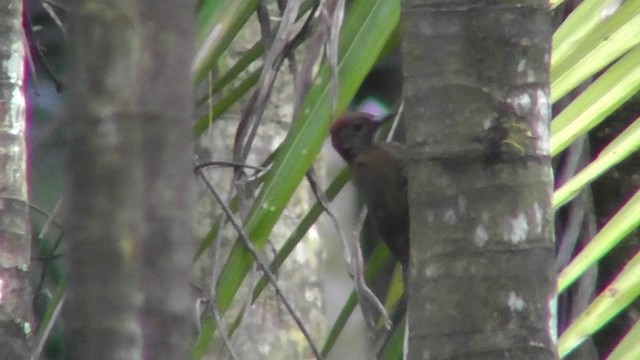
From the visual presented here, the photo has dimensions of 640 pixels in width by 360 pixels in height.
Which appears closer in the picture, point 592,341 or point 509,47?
point 509,47

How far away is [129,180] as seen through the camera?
3.25 feet

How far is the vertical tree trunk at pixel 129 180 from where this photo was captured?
97 cm

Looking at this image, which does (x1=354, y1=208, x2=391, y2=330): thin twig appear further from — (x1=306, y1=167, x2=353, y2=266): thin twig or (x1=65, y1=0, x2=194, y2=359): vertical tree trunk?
(x1=65, y1=0, x2=194, y2=359): vertical tree trunk

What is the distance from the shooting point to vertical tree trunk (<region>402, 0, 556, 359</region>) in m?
1.67

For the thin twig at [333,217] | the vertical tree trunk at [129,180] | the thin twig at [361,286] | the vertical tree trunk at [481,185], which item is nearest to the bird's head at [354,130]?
the thin twig at [333,217]

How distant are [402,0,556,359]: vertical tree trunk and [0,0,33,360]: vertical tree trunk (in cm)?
115

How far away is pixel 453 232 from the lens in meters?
1.71

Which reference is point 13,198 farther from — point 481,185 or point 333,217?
point 481,185

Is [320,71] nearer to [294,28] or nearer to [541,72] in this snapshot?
[294,28]

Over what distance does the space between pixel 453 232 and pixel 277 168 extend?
0.76 m

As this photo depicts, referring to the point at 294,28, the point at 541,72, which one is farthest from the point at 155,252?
the point at 294,28

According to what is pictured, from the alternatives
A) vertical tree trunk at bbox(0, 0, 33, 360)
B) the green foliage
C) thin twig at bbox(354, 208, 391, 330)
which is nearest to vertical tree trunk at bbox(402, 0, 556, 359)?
the green foliage

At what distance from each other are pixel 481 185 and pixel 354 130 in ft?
7.36

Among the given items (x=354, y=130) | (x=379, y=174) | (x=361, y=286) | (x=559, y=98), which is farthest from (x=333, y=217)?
(x=354, y=130)
